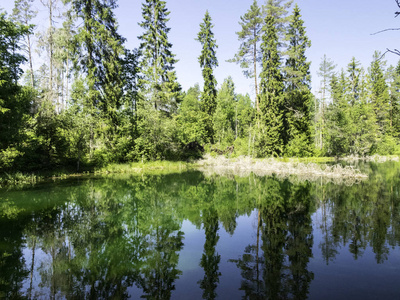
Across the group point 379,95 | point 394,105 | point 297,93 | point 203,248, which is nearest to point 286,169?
point 297,93

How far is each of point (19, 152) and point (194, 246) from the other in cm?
1693

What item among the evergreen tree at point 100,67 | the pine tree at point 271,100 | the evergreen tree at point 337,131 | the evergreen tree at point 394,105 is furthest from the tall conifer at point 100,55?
the evergreen tree at point 394,105

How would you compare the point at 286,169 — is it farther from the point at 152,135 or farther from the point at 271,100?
the point at 152,135

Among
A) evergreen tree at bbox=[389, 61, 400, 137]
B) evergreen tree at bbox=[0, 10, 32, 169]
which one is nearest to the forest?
evergreen tree at bbox=[0, 10, 32, 169]

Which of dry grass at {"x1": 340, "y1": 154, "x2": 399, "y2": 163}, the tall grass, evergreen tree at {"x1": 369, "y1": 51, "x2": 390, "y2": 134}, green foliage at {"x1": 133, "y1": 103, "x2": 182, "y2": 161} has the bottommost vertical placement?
dry grass at {"x1": 340, "y1": 154, "x2": 399, "y2": 163}

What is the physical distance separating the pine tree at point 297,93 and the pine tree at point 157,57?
52.1ft

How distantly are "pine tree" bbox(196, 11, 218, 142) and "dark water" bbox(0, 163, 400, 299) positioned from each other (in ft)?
96.7

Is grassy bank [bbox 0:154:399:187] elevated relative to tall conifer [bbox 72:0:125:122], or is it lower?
lower

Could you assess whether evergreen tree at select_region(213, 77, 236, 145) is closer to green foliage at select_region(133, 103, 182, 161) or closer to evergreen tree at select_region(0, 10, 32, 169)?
green foliage at select_region(133, 103, 182, 161)

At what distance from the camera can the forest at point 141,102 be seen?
21016 mm

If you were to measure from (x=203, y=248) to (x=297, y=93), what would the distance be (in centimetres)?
3243

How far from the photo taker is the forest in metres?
21.0

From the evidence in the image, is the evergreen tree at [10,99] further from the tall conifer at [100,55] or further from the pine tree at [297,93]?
the pine tree at [297,93]

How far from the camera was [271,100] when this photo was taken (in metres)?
32.3
